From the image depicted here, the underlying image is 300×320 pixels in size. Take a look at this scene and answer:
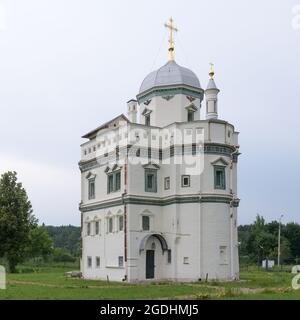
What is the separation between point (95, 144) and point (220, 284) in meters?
15.5

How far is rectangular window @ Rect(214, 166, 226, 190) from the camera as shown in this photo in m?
36.1

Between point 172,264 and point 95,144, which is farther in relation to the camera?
point 95,144

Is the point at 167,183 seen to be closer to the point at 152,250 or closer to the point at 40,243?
the point at 152,250

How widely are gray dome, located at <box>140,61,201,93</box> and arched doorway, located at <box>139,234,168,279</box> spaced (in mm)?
11600

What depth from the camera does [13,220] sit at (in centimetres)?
5116

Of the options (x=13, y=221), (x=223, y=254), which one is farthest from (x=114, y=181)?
(x=13, y=221)

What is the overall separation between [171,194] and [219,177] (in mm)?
3515

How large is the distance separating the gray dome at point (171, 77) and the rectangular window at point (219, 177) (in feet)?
24.3

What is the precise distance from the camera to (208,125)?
1419 inches

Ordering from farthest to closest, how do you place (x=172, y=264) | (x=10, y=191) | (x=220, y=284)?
1. (x=10, y=191)
2. (x=172, y=264)
3. (x=220, y=284)

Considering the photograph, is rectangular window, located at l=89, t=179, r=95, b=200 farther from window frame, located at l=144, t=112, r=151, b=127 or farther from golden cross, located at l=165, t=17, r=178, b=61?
golden cross, located at l=165, t=17, r=178, b=61
